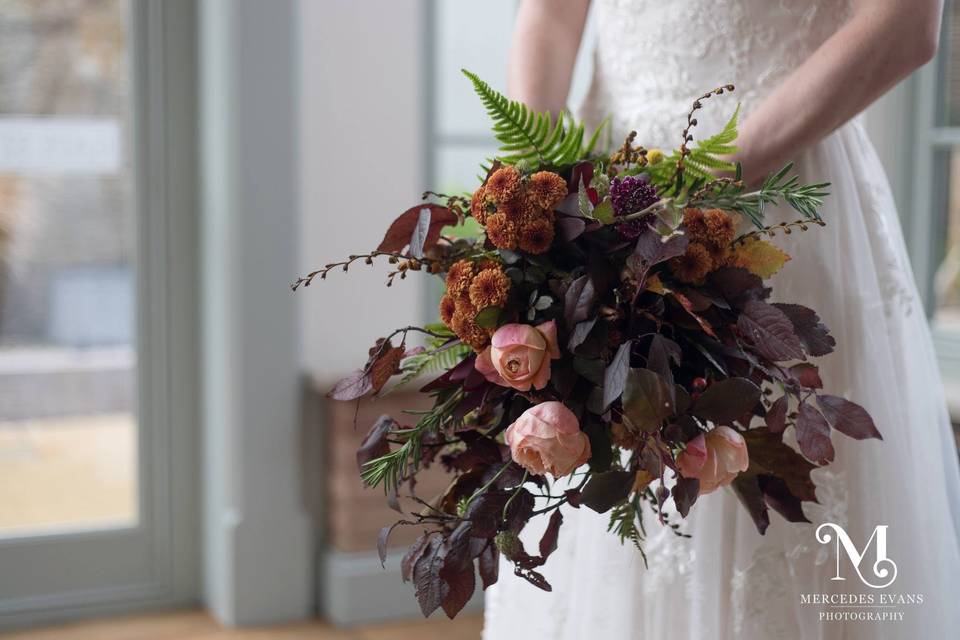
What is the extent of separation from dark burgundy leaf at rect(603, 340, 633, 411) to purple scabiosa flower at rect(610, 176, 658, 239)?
0.13 m

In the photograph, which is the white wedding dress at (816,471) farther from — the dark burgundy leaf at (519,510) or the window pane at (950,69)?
the window pane at (950,69)

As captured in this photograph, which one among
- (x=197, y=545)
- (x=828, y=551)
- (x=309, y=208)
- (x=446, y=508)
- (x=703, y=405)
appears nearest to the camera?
(x=703, y=405)

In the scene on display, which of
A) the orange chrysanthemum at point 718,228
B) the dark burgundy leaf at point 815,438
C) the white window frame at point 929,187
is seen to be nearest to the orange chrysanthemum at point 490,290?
the orange chrysanthemum at point 718,228

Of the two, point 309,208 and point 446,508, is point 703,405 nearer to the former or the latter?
point 446,508

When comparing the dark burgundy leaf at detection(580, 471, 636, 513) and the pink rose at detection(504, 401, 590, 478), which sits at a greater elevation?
the pink rose at detection(504, 401, 590, 478)

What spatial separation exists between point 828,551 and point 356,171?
1814 mm

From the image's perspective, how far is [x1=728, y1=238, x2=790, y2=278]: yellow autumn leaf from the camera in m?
1.16

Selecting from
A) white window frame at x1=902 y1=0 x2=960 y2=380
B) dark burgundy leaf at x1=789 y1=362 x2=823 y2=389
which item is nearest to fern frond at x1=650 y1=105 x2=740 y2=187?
dark burgundy leaf at x1=789 y1=362 x2=823 y2=389

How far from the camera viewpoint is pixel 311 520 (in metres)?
2.92

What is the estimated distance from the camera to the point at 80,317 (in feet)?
9.73

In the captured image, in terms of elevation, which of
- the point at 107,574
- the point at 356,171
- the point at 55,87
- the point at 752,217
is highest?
the point at 55,87

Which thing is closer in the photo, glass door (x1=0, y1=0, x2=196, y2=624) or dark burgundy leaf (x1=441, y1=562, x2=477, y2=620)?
dark burgundy leaf (x1=441, y1=562, x2=477, y2=620)

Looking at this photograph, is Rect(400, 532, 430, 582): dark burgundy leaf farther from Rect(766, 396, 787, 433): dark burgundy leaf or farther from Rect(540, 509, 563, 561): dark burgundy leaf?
Rect(766, 396, 787, 433): dark burgundy leaf

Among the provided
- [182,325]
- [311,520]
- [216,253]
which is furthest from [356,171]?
[311,520]
